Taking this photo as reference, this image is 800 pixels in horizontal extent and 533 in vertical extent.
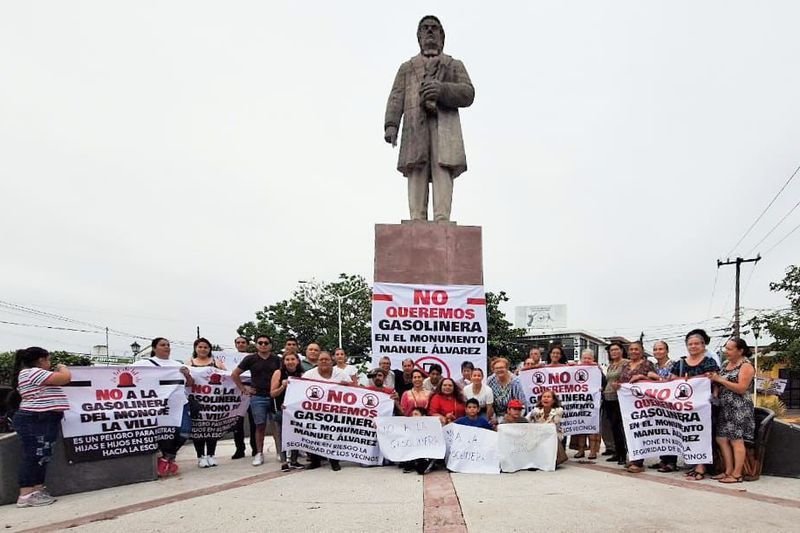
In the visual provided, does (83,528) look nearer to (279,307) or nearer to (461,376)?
(461,376)

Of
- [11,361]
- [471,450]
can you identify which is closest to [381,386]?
[471,450]

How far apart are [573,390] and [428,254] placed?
8.78ft

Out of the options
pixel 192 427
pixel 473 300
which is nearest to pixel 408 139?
pixel 473 300

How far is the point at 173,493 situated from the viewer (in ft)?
18.3

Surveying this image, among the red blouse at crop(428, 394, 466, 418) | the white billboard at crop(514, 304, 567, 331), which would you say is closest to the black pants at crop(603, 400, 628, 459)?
the red blouse at crop(428, 394, 466, 418)

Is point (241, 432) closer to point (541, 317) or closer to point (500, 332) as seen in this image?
point (500, 332)

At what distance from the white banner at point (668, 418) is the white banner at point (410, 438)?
2228mm

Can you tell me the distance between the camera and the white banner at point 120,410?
603 cm

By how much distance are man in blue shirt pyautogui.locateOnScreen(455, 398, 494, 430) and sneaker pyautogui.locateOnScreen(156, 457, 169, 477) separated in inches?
132

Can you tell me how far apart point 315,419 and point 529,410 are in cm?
298

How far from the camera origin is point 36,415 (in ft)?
18.4

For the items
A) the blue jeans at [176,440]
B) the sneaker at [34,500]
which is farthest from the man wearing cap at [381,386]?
the sneaker at [34,500]

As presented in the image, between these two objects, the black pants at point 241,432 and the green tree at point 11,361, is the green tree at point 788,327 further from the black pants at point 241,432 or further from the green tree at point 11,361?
the green tree at point 11,361

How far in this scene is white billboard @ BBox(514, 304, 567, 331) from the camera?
237ft
